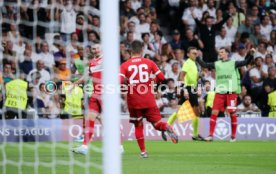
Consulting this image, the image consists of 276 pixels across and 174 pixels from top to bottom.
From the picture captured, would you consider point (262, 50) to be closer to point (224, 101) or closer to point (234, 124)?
point (224, 101)

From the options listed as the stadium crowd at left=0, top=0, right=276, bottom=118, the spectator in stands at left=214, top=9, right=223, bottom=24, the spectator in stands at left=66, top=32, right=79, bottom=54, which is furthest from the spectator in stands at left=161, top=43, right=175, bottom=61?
the spectator in stands at left=66, top=32, right=79, bottom=54

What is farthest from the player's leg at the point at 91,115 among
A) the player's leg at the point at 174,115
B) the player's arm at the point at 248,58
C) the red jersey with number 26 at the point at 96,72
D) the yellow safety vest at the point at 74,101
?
the player's arm at the point at 248,58

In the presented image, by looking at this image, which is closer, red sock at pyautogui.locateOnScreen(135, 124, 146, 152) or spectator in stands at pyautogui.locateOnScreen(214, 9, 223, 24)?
red sock at pyautogui.locateOnScreen(135, 124, 146, 152)

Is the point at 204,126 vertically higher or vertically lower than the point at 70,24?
lower

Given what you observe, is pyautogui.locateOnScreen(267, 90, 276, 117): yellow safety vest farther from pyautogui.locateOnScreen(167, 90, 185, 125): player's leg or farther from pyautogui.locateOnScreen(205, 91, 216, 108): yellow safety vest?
pyautogui.locateOnScreen(167, 90, 185, 125): player's leg

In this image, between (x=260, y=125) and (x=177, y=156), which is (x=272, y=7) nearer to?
(x=260, y=125)

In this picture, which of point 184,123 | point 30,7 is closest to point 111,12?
point 30,7

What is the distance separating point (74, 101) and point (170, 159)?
13.8 feet

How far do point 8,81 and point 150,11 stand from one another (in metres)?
8.43

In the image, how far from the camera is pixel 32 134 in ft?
51.7

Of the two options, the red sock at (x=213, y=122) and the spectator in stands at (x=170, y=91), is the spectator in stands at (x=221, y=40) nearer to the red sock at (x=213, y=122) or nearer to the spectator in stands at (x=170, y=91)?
the spectator in stands at (x=170, y=91)

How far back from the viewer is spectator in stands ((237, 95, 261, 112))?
1866 cm

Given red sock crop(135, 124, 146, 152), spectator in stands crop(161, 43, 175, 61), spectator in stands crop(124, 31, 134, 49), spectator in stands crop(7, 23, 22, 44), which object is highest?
spectator in stands crop(124, 31, 134, 49)

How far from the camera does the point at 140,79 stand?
1232cm
